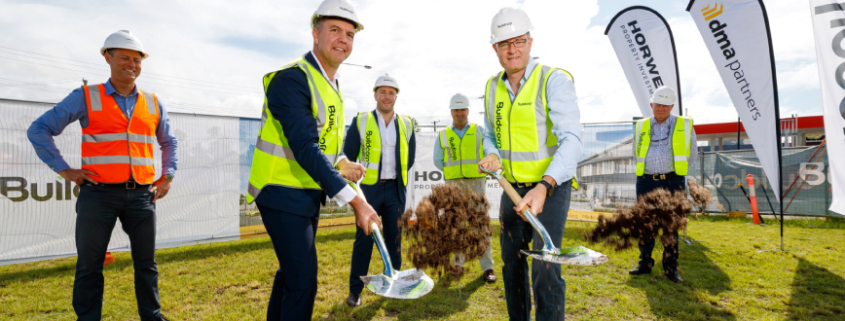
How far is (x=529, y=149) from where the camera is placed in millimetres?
2805

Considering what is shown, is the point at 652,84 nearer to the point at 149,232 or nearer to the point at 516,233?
the point at 516,233

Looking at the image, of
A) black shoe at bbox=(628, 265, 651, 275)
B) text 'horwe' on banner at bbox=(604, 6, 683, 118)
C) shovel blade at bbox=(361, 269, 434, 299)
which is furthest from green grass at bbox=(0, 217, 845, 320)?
text 'horwe' on banner at bbox=(604, 6, 683, 118)

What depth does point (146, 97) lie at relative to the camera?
12.5ft

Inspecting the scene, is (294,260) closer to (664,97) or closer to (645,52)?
(664,97)

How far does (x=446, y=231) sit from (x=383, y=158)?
6.40ft

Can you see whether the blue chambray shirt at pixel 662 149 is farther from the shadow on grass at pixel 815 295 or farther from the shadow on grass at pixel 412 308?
the shadow on grass at pixel 412 308

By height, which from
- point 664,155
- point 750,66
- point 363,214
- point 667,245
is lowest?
point 667,245

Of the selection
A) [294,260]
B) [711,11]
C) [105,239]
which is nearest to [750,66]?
[711,11]

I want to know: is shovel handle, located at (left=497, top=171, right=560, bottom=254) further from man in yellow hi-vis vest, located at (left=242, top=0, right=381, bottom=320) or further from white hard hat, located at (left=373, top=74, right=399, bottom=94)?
white hard hat, located at (left=373, top=74, right=399, bottom=94)

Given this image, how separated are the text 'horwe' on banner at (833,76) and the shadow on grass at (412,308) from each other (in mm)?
4770

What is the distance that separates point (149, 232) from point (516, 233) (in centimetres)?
319

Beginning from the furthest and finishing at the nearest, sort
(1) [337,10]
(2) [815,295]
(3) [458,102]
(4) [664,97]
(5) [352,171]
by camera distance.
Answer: (3) [458,102] < (4) [664,97] < (2) [815,295] < (5) [352,171] < (1) [337,10]

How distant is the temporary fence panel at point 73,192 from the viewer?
19.3 ft

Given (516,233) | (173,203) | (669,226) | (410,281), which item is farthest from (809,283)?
(173,203)
